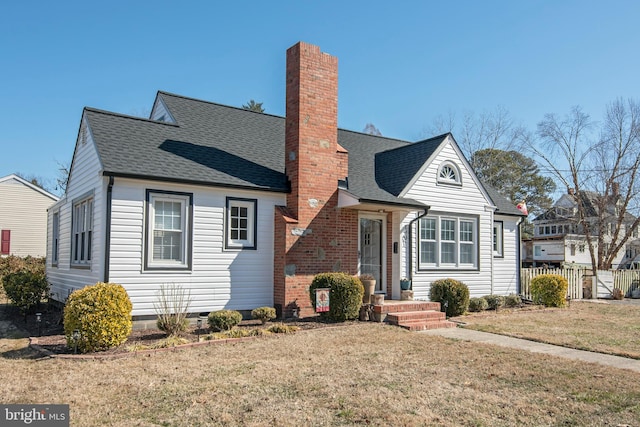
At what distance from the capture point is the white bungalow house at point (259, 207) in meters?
11.3

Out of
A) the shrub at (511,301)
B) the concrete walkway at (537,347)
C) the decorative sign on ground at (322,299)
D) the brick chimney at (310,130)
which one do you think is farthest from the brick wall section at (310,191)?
the shrub at (511,301)

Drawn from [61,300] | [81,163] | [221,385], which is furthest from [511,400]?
[61,300]

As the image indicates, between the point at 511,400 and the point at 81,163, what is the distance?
38.5 ft

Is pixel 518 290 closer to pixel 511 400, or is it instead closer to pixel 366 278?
pixel 366 278

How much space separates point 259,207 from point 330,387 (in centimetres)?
702

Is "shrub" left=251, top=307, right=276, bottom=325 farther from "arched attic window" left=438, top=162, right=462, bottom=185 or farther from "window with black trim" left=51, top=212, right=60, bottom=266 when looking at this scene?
"window with black trim" left=51, top=212, right=60, bottom=266

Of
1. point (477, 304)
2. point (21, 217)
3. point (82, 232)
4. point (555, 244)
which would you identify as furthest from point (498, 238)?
point (555, 244)

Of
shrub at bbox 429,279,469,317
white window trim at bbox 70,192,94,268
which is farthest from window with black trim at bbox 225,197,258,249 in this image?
shrub at bbox 429,279,469,317

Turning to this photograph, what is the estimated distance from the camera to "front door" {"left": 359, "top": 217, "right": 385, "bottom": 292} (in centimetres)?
1471

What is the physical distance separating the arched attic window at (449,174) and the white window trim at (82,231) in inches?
391

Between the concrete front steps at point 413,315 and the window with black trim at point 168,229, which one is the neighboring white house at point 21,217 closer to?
the window with black trim at point 168,229

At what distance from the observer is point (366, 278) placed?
13.1 metres

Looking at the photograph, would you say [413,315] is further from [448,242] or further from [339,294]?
[448,242]

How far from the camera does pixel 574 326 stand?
1231 centimetres
